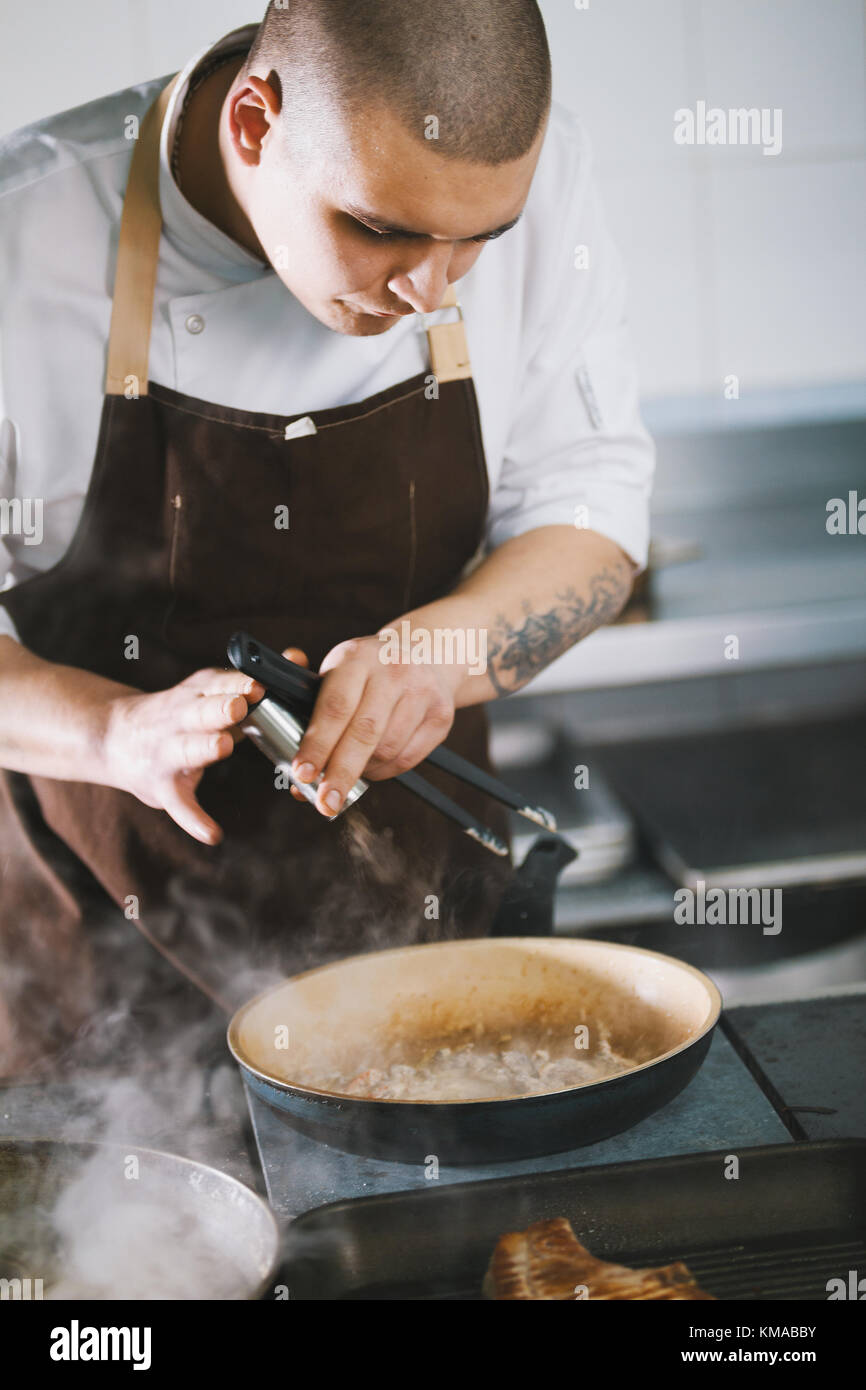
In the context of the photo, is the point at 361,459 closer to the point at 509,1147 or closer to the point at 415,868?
the point at 415,868

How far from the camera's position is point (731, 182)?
2.70 meters

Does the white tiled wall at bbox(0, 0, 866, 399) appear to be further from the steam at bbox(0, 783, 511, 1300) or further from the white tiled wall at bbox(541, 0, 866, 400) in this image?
the steam at bbox(0, 783, 511, 1300)

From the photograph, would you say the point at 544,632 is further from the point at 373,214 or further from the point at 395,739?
the point at 373,214

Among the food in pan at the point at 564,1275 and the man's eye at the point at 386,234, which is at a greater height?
the man's eye at the point at 386,234

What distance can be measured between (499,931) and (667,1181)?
421 mm

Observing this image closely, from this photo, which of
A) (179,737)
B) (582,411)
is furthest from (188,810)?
(582,411)

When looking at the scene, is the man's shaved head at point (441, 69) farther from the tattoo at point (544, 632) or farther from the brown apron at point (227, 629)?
the tattoo at point (544, 632)

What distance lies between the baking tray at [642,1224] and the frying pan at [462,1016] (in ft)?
0.16

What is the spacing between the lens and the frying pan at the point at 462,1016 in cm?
92

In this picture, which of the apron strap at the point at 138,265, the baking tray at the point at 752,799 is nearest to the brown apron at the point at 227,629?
the apron strap at the point at 138,265

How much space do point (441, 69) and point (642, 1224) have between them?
0.98 m

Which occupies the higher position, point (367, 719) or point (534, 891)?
point (367, 719)

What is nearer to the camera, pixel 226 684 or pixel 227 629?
pixel 226 684

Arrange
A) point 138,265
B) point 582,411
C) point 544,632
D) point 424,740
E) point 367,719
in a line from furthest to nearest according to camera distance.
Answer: point 582,411 → point 544,632 → point 138,265 → point 424,740 → point 367,719
